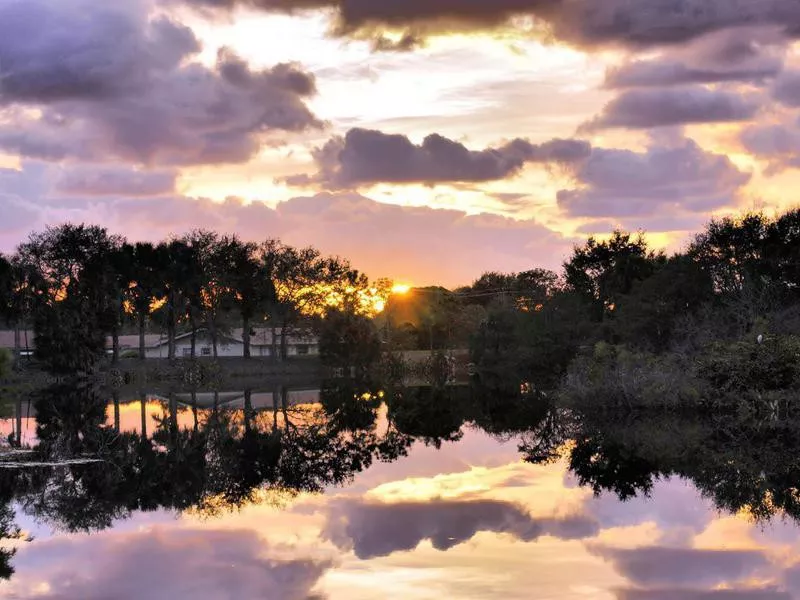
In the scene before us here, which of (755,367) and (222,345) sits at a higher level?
(222,345)

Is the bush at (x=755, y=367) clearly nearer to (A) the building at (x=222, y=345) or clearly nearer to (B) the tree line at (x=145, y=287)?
(B) the tree line at (x=145, y=287)

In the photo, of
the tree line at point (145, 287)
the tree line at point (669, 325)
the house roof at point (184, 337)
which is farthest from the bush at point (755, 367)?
the house roof at point (184, 337)

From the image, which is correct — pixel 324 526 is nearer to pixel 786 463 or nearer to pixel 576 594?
pixel 576 594

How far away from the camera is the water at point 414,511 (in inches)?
616

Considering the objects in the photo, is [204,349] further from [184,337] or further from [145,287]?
[145,287]

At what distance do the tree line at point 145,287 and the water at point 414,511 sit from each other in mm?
41658

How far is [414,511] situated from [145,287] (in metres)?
71.0

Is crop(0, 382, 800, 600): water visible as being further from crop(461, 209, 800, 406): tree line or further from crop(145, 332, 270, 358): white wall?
crop(145, 332, 270, 358): white wall

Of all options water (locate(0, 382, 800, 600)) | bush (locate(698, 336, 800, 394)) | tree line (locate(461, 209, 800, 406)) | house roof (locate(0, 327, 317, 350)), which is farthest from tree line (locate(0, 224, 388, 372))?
bush (locate(698, 336, 800, 394))

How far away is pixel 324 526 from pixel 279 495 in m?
4.21

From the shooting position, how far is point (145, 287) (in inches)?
3514

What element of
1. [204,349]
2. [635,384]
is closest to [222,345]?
[204,349]

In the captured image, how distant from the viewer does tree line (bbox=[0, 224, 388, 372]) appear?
82250mm

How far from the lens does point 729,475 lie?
82.4 ft
